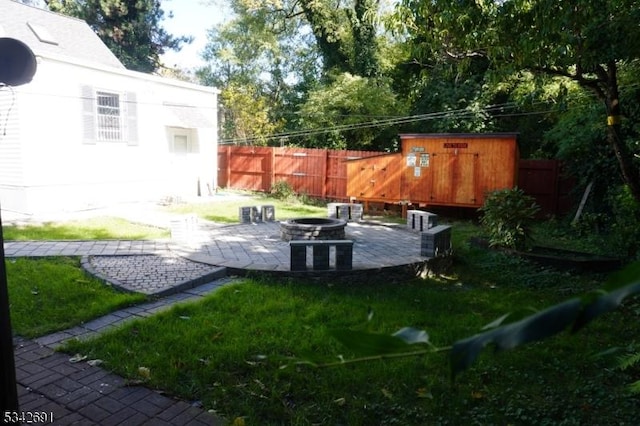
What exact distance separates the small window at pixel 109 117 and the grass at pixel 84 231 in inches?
148

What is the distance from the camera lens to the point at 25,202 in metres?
11.3

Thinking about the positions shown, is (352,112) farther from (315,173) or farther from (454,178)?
(454,178)

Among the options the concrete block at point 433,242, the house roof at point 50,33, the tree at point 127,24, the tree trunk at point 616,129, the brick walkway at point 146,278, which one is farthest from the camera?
the tree at point 127,24

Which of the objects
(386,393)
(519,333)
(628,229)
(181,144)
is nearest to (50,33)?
(181,144)

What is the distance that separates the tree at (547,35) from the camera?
5.00 m

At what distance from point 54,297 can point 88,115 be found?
8.97m

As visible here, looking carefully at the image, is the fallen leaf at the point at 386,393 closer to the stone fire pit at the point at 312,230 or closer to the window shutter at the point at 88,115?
the stone fire pit at the point at 312,230

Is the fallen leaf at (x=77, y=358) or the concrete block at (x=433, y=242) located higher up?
the concrete block at (x=433, y=242)

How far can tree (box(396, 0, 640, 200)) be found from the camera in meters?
5.00

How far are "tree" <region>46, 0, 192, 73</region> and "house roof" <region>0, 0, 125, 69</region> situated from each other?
885 centimetres

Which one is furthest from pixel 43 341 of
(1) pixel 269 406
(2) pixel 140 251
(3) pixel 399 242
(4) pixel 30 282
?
(3) pixel 399 242

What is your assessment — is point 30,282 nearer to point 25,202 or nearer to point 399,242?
point 399,242

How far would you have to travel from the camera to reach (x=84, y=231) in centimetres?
932

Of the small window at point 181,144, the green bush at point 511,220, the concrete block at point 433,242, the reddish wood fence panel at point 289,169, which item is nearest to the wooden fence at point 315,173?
the reddish wood fence panel at point 289,169
